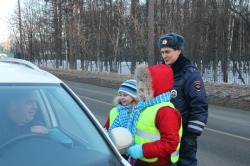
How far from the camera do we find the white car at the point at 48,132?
199 cm

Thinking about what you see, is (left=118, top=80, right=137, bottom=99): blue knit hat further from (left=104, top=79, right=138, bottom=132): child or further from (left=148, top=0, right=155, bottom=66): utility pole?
(left=148, top=0, right=155, bottom=66): utility pole

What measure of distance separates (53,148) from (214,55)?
1879 centimetres

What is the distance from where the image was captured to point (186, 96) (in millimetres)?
2674

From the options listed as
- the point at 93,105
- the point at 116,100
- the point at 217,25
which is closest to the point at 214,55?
the point at 217,25

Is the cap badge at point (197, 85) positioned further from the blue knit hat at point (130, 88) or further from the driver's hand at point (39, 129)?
the driver's hand at point (39, 129)

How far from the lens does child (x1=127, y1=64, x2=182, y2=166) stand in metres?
2.37

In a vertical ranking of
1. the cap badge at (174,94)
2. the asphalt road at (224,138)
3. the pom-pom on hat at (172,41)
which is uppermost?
the pom-pom on hat at (172,41)

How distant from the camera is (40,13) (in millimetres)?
44594

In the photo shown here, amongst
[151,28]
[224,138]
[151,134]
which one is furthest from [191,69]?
[151,28]

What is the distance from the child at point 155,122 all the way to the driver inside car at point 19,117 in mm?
729

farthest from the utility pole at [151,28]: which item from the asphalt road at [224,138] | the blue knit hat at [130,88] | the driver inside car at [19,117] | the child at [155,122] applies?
the driver inside car at [19,117]

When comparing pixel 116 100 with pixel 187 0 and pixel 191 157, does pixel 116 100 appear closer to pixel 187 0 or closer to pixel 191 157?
pixel 191 157

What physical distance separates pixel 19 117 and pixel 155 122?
100 cm

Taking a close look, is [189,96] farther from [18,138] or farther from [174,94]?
[18,138]
